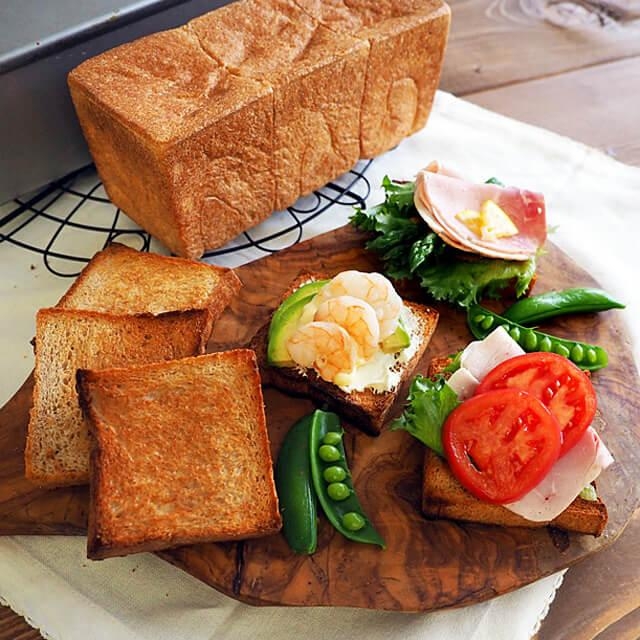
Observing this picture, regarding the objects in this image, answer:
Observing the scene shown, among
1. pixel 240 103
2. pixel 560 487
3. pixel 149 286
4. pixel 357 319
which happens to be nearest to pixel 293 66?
pixel 240 103

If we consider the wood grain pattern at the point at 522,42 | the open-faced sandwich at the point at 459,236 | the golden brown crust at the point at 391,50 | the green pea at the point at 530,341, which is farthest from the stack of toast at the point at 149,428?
the wood grain pattern at the point at 522,42

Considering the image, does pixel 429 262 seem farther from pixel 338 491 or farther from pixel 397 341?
pixel 338 491

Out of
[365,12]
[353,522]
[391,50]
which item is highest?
[365,12]

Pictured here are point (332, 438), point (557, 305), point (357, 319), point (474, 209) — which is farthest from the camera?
point (474, 209)

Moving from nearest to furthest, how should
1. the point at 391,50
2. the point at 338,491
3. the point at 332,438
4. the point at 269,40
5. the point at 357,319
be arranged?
the point at 338,491, the point at 332,438, the point at 357,319, the point at 269,40, the point at 391,50

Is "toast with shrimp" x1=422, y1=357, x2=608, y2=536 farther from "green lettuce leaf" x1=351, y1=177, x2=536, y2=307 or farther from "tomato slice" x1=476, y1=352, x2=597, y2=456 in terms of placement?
"green lettuce leaf" x1=351, y1=177, x2=536, y2=307

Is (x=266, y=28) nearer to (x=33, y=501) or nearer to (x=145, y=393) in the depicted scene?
(x=145, y=393)

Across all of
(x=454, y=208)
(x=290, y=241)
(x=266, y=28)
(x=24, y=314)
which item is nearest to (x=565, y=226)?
(x=454, y=208)

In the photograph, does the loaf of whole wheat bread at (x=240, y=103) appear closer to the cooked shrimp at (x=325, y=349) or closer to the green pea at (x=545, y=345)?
the cooked shrimp at (x=325, y=349)
